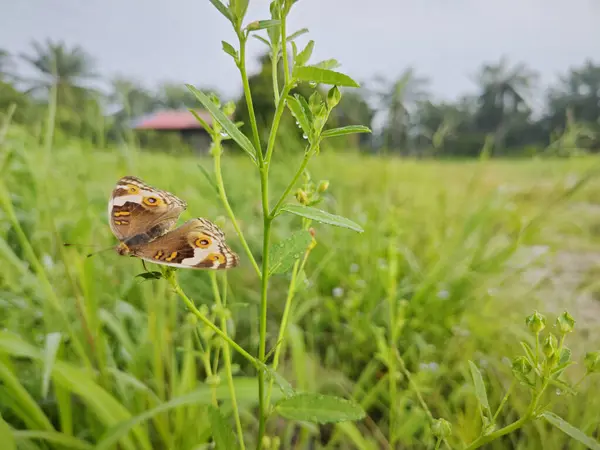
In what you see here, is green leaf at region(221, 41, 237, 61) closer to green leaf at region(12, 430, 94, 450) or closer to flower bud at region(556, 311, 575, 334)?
flower bud at region(556, 311, 575, 334)

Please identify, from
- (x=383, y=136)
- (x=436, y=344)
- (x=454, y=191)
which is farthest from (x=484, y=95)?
(x=436, y=344)

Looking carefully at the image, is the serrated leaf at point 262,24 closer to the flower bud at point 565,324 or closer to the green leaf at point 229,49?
the green leaf at point 229,49

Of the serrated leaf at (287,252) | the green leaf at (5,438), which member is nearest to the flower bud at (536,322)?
the serrated leaf at (287,252)

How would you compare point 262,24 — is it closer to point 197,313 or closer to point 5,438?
point 197,313

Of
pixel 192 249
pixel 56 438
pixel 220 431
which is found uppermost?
pixel 192 249

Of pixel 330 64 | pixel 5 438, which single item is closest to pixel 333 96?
pixel 330 64

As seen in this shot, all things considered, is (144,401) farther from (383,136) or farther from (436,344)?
(383,136)
